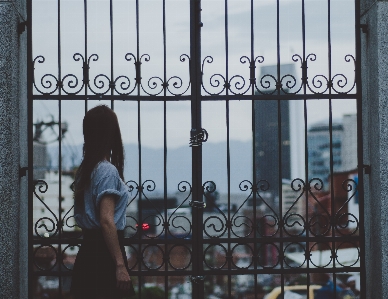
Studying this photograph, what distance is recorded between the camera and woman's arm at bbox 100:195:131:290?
3252mm

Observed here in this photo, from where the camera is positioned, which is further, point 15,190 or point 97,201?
point 15,190

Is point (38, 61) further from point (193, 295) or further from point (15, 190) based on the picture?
point (193, 295)

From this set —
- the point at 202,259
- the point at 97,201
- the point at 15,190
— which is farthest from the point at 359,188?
the point at 15,190

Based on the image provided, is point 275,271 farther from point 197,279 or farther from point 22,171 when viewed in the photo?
point 22,171

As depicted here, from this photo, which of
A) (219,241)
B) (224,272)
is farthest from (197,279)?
(219,241)

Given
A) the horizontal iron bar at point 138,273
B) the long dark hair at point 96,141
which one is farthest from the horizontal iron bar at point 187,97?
the horizontal iron bar at point 138,273

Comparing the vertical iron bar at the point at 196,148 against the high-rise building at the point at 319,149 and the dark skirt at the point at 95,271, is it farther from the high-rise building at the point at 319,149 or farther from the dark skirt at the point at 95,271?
the dark skirt at the point at 95,271

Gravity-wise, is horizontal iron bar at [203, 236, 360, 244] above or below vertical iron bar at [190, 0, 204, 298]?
below

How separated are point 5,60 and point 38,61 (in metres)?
0.35

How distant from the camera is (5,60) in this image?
159 inches

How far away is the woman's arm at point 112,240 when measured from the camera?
→ 3252mm

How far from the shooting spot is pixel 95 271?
3340 mm

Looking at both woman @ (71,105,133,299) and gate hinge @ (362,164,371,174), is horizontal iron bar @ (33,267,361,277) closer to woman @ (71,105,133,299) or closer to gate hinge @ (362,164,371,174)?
gate hinge @ (362,164,371,174)

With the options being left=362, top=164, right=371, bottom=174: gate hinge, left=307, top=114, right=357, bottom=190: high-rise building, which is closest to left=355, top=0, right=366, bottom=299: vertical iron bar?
left=362, top=164, right=371, bottom=174: gate hinge
